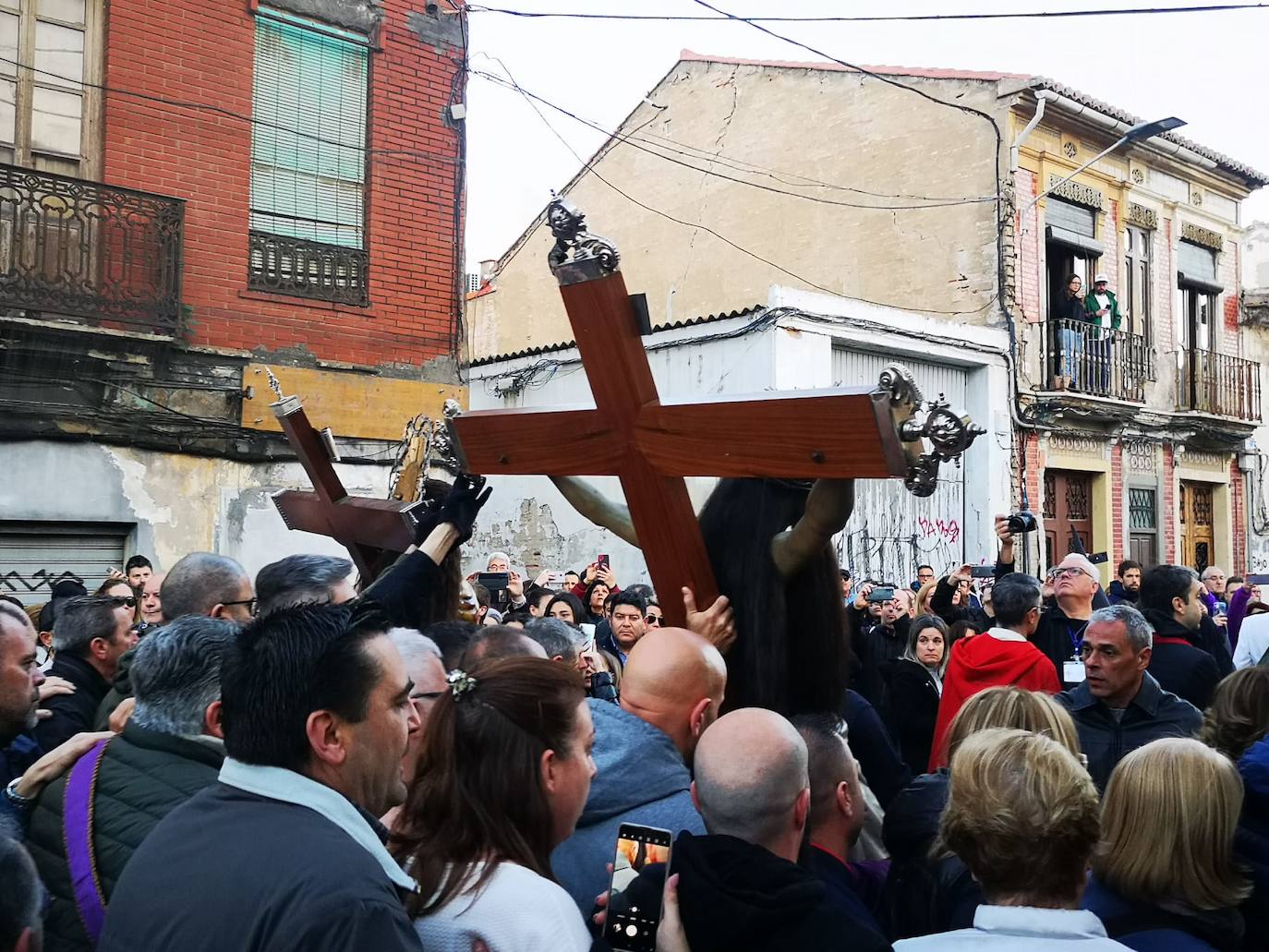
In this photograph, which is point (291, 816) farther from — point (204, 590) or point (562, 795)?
point (204, 590)

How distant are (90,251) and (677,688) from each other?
8.26 m

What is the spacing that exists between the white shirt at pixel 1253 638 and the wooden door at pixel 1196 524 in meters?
13.4

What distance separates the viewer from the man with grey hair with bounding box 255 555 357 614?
3713 mm

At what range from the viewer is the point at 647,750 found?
8.15 feet

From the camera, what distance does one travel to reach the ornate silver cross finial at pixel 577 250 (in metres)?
2.89

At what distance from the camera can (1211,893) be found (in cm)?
243

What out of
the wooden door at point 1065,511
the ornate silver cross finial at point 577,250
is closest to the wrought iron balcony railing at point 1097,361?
the wooden door at point 1065,511

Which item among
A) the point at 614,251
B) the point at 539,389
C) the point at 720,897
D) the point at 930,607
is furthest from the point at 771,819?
the point at 539,389

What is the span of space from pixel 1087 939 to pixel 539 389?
13.4 meters

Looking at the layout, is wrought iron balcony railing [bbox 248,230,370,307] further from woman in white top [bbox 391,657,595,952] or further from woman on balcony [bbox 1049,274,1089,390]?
woman on balcony [bbox 1049,274,1089,390]

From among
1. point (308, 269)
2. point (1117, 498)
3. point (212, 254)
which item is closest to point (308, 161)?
point (308, 269)

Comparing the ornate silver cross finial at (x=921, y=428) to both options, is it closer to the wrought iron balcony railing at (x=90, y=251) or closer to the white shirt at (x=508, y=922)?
the white shirt at (x=508, y=922)

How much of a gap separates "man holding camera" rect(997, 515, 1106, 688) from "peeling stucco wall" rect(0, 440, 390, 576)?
621 cm

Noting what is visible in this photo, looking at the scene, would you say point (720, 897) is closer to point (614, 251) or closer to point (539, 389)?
point (614, 251)
